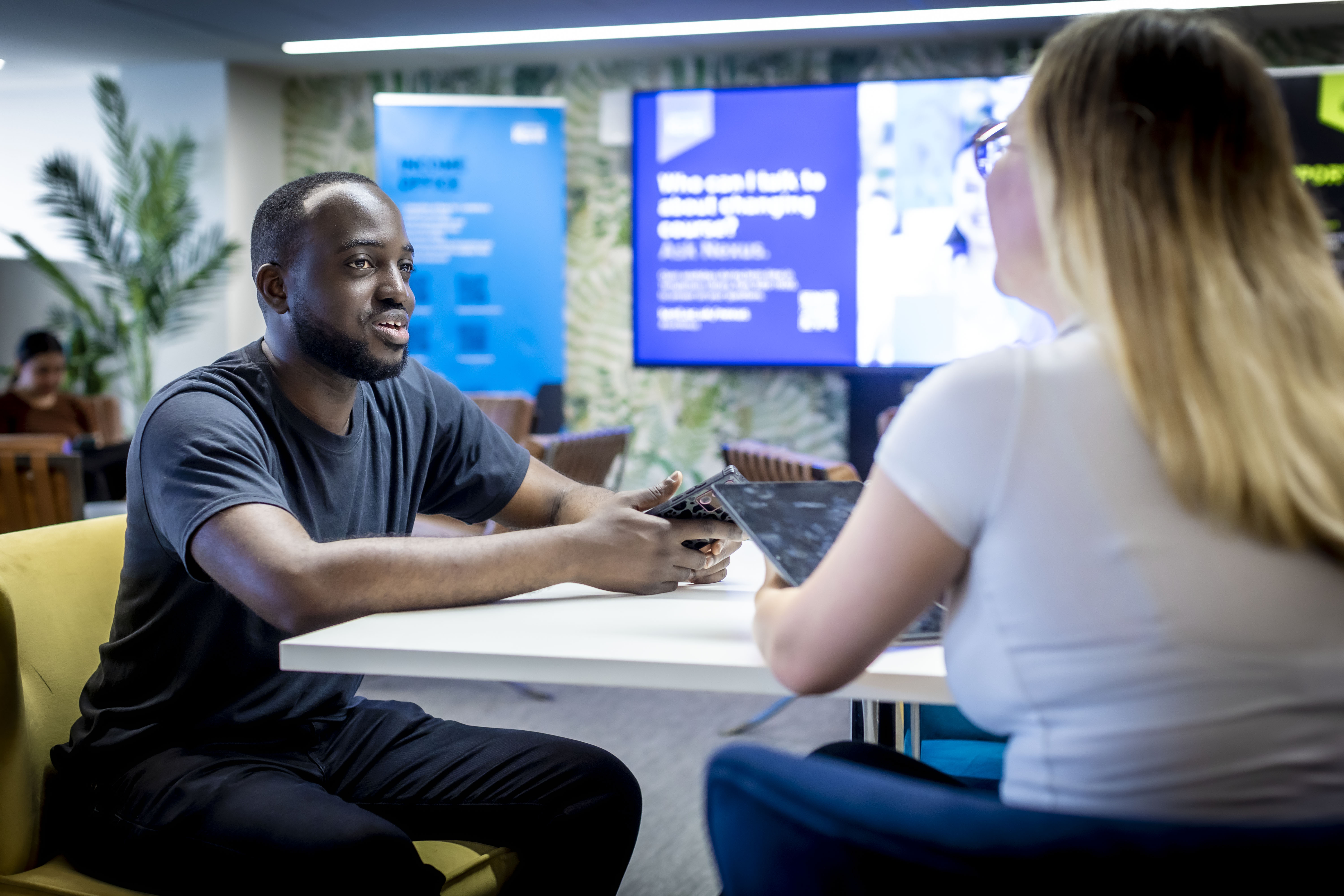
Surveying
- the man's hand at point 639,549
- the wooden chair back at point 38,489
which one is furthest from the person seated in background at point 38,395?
the man's hand at point 639,549

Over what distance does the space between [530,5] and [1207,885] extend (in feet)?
17.0

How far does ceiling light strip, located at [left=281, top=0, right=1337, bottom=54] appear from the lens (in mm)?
5066

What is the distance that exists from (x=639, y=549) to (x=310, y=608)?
0.39m

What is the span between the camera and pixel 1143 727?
0.72m

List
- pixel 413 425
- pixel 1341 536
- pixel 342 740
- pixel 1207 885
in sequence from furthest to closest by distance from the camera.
Result: 1. pixel 413 425
2. pixel 342 740
3. pixel 1341 536
4. pixel 1207 885

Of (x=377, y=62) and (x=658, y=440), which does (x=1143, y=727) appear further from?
(x=377, y=62)

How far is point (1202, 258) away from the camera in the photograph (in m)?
0.75

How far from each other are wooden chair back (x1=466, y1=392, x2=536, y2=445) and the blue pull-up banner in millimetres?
1298

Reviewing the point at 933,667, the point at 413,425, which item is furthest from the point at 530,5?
the point at 933,667

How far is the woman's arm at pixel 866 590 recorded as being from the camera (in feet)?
2.55

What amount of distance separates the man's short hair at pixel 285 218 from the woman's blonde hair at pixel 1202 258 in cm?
109

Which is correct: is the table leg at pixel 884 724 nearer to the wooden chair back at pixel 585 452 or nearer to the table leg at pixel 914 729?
the table leg at pixel 914 729

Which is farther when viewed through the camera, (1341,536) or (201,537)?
(201,537)

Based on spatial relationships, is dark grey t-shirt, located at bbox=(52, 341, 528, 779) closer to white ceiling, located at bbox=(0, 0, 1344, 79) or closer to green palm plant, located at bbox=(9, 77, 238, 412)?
white ceiling, located at bbox=(0, 0, 1344, 79)
